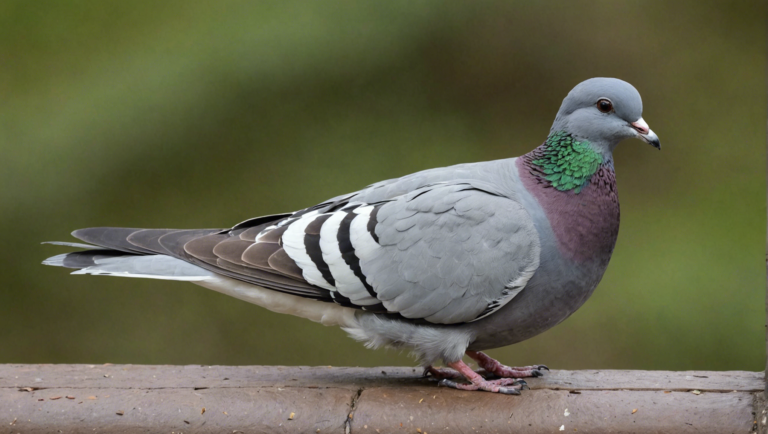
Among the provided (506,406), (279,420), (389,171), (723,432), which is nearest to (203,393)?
(279,420)

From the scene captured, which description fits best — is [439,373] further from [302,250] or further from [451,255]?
[302,250]

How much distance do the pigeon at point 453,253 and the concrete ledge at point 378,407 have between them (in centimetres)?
17

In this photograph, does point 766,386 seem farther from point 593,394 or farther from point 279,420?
point 279,420

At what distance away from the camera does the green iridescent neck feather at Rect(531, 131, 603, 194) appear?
3072 mm

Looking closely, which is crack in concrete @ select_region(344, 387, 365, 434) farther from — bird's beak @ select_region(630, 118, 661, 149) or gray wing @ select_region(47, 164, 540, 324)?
bird's beak @ select_region(630, 118, 661, 149)

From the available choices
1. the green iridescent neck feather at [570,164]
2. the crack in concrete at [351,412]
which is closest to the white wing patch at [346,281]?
the crack in concrete at [351,412]

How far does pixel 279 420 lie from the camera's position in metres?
3.03

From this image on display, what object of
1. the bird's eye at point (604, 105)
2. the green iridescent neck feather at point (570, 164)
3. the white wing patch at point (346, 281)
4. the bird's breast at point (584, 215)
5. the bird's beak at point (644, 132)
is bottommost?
the white wing patch at point (346, 281)

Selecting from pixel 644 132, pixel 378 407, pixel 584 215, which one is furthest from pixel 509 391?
pixel 644 132

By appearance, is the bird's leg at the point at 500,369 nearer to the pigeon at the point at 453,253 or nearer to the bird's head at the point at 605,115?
the pigeon at the point at 453,253

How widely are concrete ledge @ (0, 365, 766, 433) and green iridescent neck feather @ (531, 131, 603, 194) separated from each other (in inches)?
32.0

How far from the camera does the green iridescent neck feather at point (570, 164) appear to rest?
3072 millimetres

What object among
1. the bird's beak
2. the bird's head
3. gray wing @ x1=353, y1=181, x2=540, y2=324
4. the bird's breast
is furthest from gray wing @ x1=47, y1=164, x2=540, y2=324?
the bird's beak

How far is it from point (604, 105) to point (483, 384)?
3.81ft
